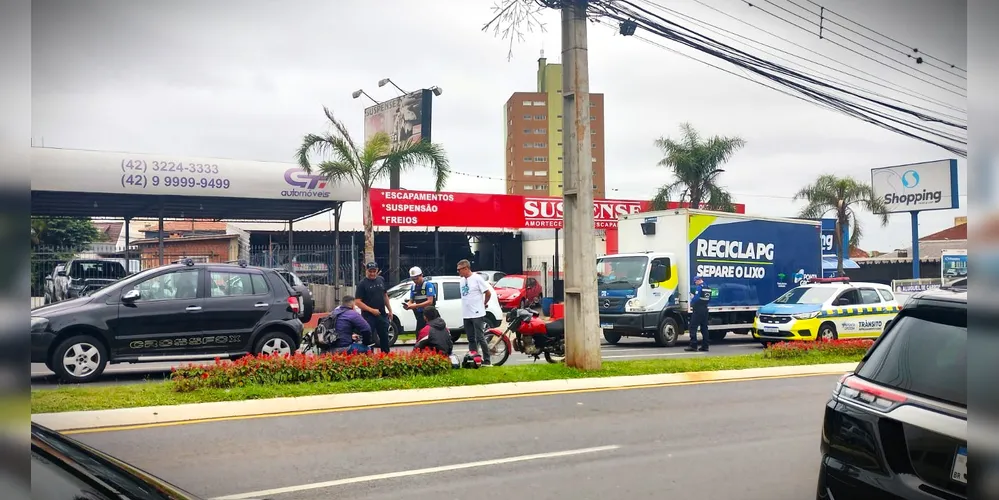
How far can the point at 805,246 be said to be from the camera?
21844mm

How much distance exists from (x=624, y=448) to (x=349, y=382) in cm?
436

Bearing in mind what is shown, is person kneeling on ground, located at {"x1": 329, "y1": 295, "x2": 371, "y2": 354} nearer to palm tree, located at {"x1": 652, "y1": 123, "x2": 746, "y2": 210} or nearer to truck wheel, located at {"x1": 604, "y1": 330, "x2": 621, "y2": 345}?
truck wheel, located at {"x1": 604, "y1": 330, "x2": 621, "y2": 345}

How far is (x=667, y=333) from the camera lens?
18.7 meters

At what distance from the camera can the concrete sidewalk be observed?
802cm

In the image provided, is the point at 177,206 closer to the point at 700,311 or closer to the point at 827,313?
the point at 700,311

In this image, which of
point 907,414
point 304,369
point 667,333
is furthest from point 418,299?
point 907,414

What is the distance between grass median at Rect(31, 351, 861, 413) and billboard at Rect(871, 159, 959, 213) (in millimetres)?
24602

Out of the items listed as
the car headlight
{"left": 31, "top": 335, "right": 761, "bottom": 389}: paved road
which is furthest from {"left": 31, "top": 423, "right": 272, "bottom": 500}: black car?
the car headlight

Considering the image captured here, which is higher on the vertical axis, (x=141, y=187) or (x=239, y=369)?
(x=141, y=187)

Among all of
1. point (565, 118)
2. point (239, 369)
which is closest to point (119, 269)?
point (239, 369)

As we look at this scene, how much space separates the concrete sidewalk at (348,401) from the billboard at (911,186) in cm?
2540

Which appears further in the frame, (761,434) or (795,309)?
(795,309)

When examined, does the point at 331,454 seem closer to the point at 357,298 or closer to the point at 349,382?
the point at 349,382

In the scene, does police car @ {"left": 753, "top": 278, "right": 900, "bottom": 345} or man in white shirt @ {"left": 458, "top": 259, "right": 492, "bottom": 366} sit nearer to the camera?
man in white shirt @ {"left": 458, "top": 259, "right": 492, "bottom": 366}
